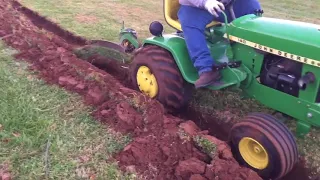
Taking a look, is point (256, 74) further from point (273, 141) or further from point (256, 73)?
point (273, 141)

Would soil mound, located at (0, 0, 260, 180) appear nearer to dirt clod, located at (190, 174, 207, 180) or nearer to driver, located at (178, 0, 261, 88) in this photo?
dirt clod, located at (190, 174, 207, 180)

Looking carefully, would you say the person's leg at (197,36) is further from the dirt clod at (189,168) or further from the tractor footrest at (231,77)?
the dirt clod at (189,168)

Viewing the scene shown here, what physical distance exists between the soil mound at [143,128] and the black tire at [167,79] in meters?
0.25

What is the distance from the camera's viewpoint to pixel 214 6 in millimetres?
3322

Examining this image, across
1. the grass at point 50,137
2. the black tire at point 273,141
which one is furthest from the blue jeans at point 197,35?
the grass at point 50,137

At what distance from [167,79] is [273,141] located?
1331 mm

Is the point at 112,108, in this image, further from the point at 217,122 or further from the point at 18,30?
the point at 18,30

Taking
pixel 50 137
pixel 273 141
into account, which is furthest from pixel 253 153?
pixel 50 137

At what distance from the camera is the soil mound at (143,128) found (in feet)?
9.59

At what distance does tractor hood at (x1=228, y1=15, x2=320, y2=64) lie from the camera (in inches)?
120

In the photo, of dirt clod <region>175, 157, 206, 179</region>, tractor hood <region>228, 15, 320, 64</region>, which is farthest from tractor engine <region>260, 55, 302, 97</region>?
dirt clod <region>175, 157, 206, 179</region>

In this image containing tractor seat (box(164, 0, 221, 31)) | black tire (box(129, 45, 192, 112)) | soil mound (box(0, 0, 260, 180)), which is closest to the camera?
soil mound (box(0, 0, 260, 180))

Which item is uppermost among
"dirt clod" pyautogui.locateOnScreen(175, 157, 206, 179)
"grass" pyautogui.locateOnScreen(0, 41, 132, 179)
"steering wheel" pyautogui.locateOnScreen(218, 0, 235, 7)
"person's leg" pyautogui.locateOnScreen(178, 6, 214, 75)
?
"steering wheel" pyautogui.locateOnScreen(218, 0, 235, 7)

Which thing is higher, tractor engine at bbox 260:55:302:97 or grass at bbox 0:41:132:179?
tractor engine at bbox 260:55:302:97
